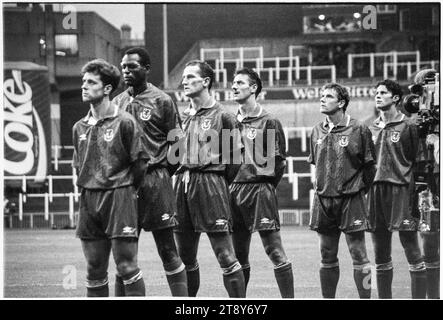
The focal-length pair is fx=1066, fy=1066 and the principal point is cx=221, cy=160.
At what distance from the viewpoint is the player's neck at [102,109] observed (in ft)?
21.0

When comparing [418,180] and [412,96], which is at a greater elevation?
[412,96]

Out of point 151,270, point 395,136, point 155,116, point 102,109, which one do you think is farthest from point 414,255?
point 151,270

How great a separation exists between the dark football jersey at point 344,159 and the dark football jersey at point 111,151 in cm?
138

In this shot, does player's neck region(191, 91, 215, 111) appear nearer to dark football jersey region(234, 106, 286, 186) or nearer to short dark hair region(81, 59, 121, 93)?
dark football jersey region(234, 106, 286, 186)

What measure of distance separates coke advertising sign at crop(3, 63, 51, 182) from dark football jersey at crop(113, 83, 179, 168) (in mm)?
929

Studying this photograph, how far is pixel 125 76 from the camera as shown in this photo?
22.5 ft

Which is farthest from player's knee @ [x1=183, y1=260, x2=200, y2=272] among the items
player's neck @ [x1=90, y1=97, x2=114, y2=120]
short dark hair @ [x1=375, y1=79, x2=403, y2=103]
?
short dark hair @ [x1=375, y1=79, x2=403, y2=103]

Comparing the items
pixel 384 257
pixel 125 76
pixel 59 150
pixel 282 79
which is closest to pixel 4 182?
pixel 59 150

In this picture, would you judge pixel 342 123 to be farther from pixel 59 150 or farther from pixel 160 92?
pixel 59 150

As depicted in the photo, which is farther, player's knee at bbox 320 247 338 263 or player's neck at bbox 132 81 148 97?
player's knee at bbox 320 247 338 263

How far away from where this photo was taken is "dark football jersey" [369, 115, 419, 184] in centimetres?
743

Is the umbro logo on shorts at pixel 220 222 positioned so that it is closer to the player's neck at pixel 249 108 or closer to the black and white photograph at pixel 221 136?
the black and white photograph at pixel 221 136

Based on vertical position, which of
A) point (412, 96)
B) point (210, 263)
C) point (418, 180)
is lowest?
point (210, 263)

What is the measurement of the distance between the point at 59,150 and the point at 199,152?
1530mm
